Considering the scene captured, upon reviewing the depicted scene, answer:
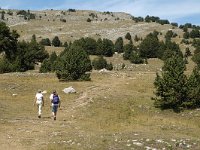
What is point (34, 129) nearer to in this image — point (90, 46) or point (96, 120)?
point (96, 120)

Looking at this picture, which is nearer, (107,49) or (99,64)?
(99,64)

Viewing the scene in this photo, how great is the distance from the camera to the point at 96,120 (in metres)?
35.1

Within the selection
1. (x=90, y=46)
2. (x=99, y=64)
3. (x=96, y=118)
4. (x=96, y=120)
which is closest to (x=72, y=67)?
(x=96, y=118)

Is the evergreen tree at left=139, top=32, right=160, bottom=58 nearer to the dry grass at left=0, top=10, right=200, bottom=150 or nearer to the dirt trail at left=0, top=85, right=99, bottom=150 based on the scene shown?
the dry grass at left=0, top=10, right=200, bottom=150

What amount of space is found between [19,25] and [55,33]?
22.1m

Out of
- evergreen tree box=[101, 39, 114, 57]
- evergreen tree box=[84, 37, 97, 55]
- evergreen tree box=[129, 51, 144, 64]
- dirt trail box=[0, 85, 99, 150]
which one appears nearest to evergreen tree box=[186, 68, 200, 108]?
dirt trail box=[0, 85, 99, 150]

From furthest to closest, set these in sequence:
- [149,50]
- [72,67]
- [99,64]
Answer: [149,50]
[99,64]
[72,67]

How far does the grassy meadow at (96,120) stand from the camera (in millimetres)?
26844

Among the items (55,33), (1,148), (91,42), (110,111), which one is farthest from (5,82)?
(55,33)

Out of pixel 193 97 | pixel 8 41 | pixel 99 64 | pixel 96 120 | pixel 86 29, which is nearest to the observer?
pixel 96 120

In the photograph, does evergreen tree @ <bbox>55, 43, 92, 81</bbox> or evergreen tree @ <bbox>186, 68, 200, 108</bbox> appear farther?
evergreen tree @ <bbox>55, 43, 92, 81</bbox>

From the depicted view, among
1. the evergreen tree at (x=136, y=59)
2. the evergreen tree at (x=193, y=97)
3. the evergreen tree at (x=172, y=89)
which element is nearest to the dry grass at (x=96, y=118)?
the evergreen tree at (x=172, y=89)

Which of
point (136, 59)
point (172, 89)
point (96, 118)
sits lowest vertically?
point (96, 118)

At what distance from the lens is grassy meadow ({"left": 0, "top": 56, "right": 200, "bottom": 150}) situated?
26.8 meters
